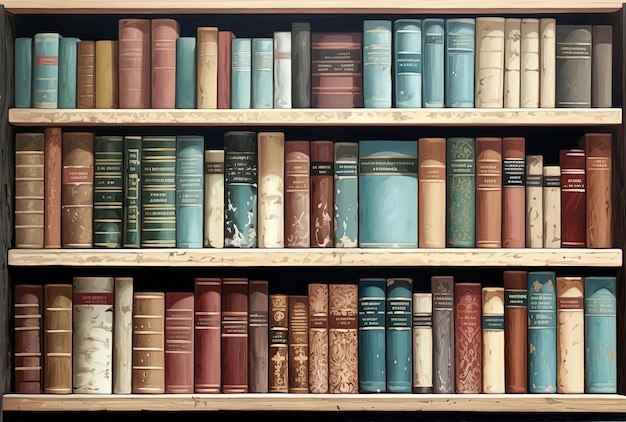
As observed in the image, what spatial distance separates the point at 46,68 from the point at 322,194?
2.21 feet

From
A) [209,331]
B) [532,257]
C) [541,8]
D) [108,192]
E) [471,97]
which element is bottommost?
[209,331]

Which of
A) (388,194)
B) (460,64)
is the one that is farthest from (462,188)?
(460,64)

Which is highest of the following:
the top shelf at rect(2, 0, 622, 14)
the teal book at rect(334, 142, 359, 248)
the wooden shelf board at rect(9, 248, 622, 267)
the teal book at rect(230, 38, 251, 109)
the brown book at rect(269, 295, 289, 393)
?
the top shelf at rect(2, 0, 622, 14)

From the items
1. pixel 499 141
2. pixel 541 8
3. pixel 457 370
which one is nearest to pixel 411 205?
pixel 499 141

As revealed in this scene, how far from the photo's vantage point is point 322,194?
2047mm

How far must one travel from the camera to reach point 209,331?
2.03 meters

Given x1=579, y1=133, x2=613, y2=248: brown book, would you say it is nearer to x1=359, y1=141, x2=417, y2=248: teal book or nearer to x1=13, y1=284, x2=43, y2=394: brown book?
x1=359, y1=141, x2=417, y2=248: teal book

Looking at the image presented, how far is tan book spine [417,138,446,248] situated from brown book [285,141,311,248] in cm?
26

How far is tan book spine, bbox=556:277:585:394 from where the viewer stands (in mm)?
2020

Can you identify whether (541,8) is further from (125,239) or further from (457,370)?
(125,239)

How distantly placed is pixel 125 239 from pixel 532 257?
904 millimetres

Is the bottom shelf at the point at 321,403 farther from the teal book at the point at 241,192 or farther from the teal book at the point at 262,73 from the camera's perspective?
the teal book at the point at 262,73

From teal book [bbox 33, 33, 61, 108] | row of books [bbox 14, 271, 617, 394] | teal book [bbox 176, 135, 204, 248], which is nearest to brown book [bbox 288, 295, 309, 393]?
row of books [bbox 14, 271, 617, 394]

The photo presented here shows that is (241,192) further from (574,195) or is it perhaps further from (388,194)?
(574,195)
